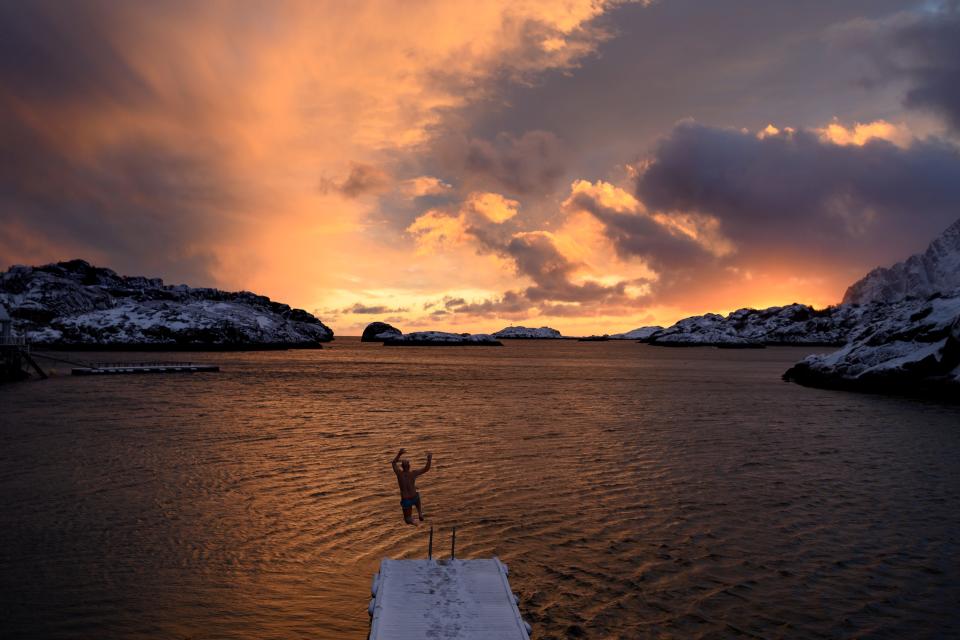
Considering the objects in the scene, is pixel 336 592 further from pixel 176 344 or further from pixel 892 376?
pixel 176 344

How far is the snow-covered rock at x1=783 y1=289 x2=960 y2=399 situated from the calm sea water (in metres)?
21.9

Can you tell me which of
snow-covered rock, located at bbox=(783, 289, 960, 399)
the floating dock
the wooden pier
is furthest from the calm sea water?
the floating dock

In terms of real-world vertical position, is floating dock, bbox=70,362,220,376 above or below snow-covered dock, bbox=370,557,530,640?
above

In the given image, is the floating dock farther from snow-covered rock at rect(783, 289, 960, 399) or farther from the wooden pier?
snow-covered rock at rect(783, 289, 960, 399)

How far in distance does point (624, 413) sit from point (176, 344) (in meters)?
177

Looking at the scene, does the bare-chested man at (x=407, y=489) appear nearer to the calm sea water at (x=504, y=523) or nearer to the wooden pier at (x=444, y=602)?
the wooden pier at (x=444, y=602)

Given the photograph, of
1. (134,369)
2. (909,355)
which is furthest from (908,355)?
(134,369)

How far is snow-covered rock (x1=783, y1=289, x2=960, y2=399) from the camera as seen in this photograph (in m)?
61.3

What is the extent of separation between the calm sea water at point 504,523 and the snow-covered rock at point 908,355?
2189cm

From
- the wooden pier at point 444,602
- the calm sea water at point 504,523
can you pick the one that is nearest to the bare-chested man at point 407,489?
the wooden pier at point 444,602

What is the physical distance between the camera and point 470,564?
13727mm

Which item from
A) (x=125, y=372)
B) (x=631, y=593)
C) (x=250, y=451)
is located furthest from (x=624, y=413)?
(x=125, y=372)

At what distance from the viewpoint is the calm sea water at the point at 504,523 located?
1327 cm

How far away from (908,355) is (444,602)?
7080cm
